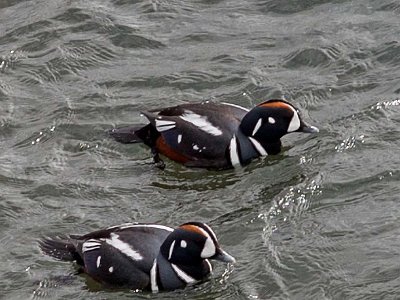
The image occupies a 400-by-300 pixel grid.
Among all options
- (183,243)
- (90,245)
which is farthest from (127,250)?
(183,243)

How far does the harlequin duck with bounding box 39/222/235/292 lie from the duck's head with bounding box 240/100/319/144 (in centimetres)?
194

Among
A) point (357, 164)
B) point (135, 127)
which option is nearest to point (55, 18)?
point (135, 127)

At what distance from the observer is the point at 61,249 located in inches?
374

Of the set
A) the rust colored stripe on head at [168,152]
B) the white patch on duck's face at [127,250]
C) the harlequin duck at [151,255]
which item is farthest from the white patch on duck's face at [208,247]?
the rust colored stripe on head at [168,152]

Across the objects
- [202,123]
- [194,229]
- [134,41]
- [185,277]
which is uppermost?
[134,41]

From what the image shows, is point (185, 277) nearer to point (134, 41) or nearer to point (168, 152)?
point (168, 152)

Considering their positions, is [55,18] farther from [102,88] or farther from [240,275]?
[240,275]

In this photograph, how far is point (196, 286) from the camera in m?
9.16

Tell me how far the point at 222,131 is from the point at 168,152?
0.54 m

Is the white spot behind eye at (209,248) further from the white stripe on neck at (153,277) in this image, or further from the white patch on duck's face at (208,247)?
the white stripe on neck at (153,277)

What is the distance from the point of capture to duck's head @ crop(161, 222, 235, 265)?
29.4 feet

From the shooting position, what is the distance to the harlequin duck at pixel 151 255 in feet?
29.5

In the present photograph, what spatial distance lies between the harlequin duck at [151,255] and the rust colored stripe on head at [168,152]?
5.90ft

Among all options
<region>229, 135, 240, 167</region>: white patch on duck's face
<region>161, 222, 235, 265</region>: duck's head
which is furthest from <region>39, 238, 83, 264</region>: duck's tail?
<region>229, 135, 240, 167</region>: white patch on duck's face
